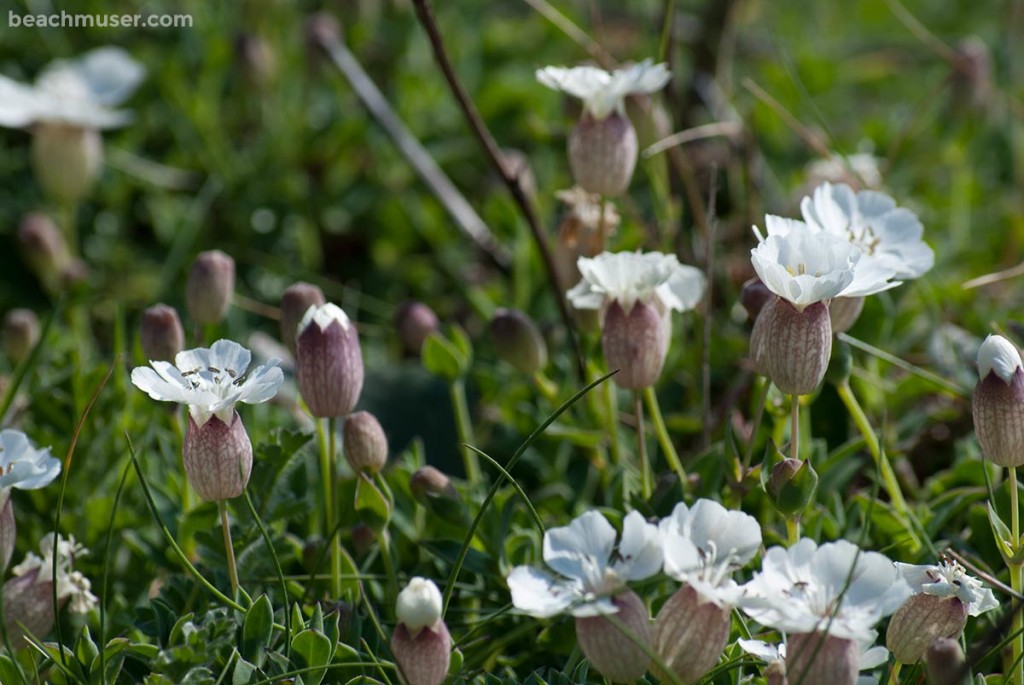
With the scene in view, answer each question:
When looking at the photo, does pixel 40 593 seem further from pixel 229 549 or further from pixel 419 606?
pixel 419 606

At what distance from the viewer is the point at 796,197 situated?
7.23ft

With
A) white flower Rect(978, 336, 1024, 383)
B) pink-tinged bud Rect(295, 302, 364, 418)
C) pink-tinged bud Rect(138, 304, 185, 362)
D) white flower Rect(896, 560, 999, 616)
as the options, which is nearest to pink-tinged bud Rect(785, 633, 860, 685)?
white flower Rect(896, 560, 999, 616)

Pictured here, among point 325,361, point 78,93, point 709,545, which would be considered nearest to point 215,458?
point 325,361

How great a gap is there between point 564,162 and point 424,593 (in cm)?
164

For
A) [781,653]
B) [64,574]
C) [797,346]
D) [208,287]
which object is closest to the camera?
[781,653]

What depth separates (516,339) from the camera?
1672 millimetres

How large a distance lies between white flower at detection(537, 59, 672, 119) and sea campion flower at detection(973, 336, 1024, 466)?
52cm

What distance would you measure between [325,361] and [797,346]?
0.49m

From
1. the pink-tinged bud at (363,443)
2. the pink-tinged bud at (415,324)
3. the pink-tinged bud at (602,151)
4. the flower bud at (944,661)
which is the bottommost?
the pink-tinged bud at (415,324)

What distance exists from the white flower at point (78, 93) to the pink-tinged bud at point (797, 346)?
1.50 m

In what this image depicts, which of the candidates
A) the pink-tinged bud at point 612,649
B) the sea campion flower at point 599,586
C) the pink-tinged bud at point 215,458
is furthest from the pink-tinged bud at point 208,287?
the pink-tinged bud at point 612,649

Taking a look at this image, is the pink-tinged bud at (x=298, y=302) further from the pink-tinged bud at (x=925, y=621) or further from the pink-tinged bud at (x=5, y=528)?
the pink-tinged bud at (x=925, y=621)

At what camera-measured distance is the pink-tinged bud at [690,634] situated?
1.08 m

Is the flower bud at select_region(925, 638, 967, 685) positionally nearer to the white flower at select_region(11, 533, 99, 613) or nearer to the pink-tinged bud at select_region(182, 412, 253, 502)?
the pink-tinged bud at select_region(182, 412, 253, 502)
